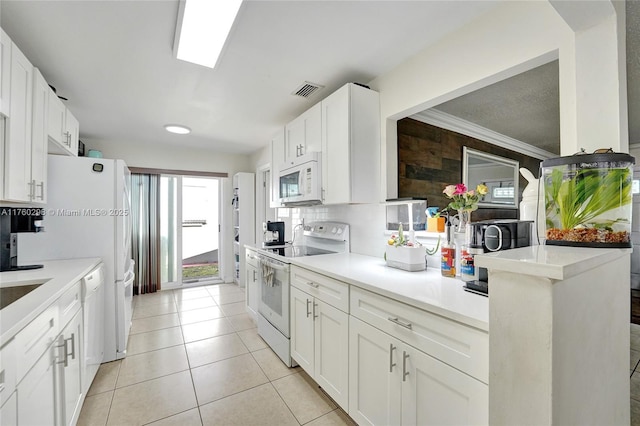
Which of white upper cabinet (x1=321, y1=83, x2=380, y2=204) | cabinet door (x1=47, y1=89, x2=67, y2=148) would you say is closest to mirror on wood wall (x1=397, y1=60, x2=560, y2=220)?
white upper cabinet (x1=321, y1=83, x2=380, y2=204)

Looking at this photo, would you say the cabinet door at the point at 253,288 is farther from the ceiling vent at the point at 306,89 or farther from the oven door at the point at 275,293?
the ceiling vent at the point at 306,89

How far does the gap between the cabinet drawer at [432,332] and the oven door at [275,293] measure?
0.91 meters

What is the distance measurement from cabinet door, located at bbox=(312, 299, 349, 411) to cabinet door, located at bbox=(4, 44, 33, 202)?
1.96 metres

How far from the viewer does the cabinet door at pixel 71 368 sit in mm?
1388

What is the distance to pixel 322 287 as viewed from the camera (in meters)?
1.80

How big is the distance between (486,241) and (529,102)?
1883 mm

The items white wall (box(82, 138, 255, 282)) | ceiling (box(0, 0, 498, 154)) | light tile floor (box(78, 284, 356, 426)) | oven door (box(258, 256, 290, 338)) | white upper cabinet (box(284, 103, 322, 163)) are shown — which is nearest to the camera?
ceiling (box(0, 0, 498, 154))

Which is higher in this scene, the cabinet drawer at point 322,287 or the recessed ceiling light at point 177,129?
the recessed ceiling light at point 177,129

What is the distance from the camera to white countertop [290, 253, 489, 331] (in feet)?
3.37

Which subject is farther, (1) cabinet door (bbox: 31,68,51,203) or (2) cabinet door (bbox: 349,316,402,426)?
(1) cabinet door (bbox: 31,68,51,203)

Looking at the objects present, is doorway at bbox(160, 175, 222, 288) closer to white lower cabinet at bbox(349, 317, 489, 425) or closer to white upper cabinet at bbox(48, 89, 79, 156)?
white upper cabinet at bbox(48, 89, 79, 156)

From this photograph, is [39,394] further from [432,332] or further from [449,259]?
[449,259]

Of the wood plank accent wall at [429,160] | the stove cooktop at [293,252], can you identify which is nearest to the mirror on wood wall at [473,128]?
the wood plank accent wall at [429,160]

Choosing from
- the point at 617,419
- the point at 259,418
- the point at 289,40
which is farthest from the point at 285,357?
the point at 289,40
